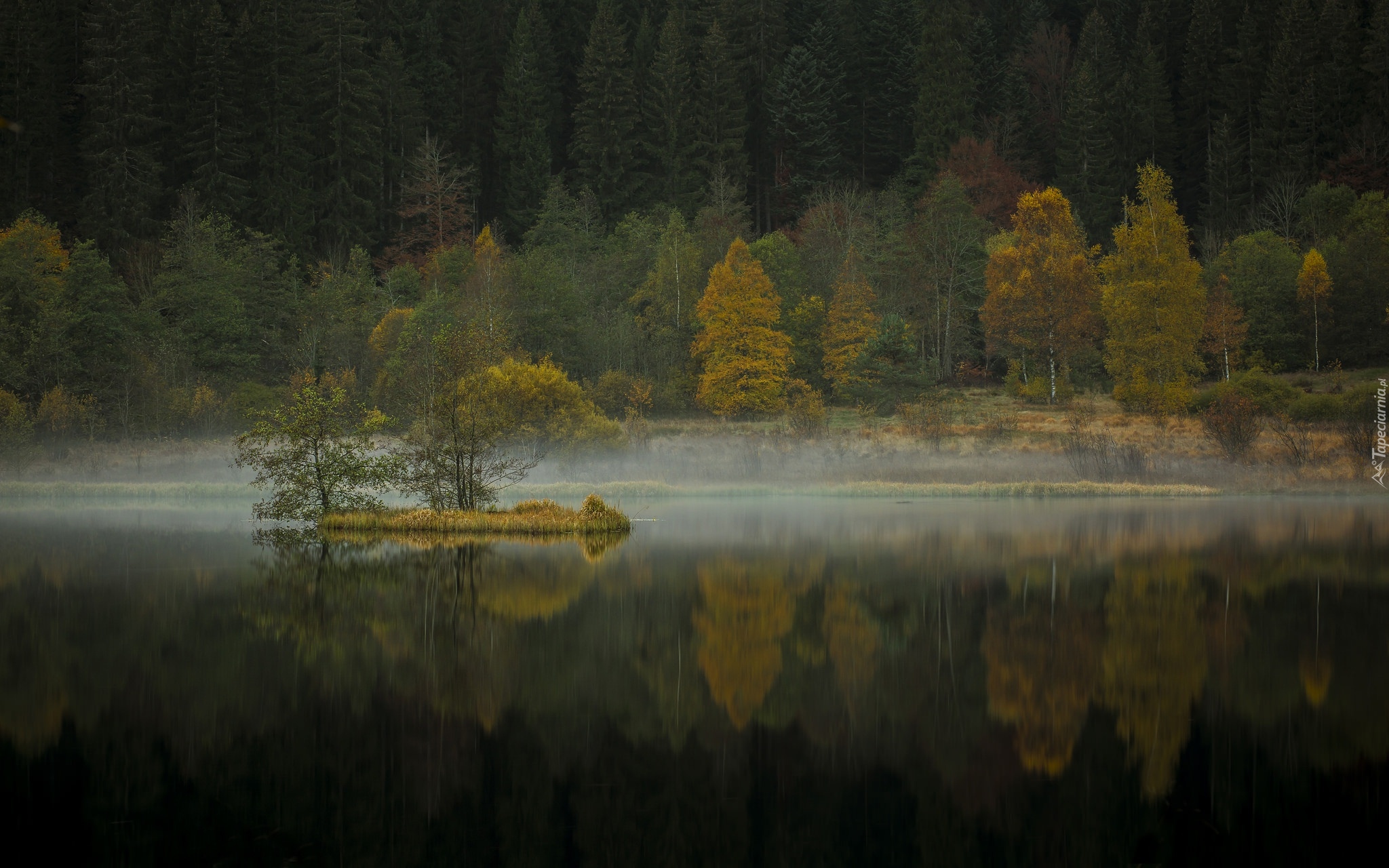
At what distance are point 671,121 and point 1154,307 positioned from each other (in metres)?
44.2

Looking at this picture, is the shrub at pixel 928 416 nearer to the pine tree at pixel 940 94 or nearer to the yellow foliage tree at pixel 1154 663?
the pine tree at pixel 940 94

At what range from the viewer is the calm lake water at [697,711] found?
10.4 metres

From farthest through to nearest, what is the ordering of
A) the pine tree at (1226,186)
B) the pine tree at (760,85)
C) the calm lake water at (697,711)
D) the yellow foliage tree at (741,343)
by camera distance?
the pine tree at (760,85) → the pine tree at (1226,186) → the yellow foliage tree at (741,343) → the calm lake water at (697,711)

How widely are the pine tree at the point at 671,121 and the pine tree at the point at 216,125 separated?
30.1 metres

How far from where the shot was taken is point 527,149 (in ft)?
324

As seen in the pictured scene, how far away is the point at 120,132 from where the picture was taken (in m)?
80.9

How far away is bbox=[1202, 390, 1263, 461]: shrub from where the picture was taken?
51.2m

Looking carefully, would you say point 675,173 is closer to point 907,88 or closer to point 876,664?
point 907,88

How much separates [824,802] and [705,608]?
10.2 metres

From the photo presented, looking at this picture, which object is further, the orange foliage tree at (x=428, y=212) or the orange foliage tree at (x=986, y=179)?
the orange foliage tree at (x=428, y=212)

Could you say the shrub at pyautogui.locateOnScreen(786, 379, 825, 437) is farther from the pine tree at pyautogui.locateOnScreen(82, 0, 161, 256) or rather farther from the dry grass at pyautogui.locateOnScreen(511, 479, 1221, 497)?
the pine tree at pyautogui.locateOnScreen(82, 0, 161, 256)

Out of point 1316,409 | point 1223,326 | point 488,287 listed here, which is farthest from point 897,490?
point 488,287

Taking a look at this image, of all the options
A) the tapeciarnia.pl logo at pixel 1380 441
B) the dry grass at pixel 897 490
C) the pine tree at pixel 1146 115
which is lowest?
the dry grass at pixel 897 490

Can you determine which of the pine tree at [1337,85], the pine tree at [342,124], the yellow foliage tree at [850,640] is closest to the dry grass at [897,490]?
the yellow foliage tree at [850,640]
